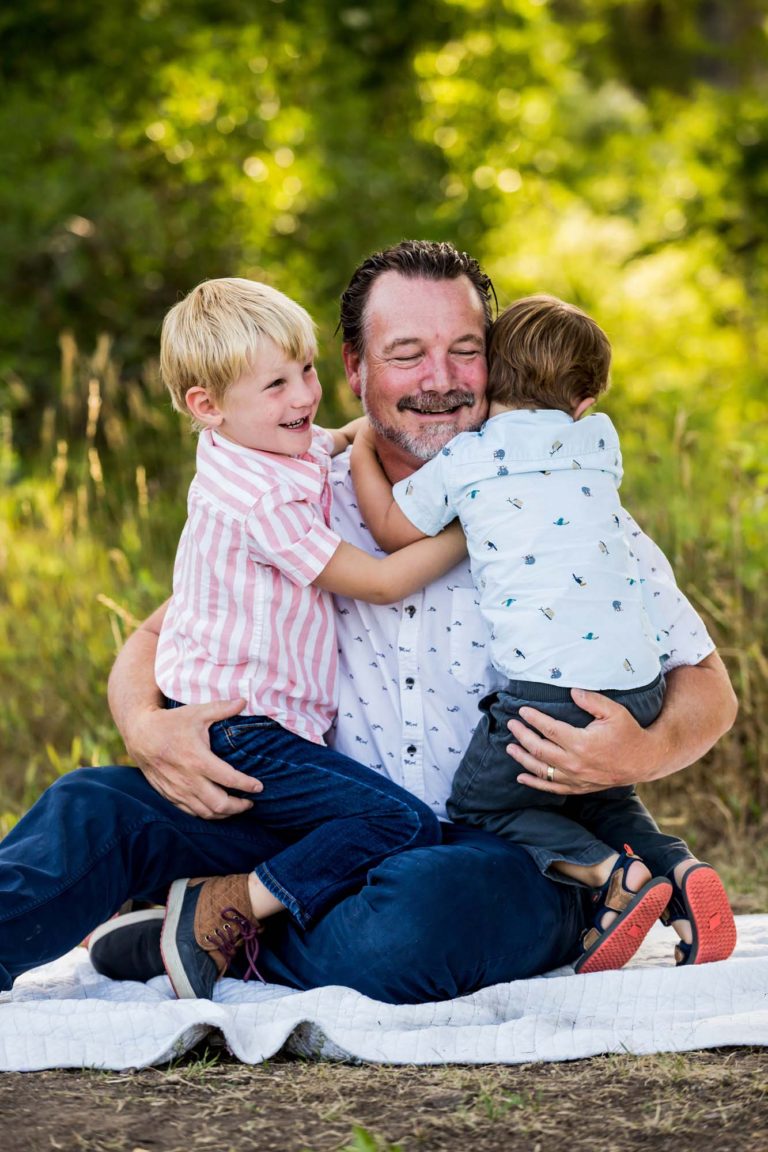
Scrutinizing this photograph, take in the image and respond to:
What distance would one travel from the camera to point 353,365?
11.2ft

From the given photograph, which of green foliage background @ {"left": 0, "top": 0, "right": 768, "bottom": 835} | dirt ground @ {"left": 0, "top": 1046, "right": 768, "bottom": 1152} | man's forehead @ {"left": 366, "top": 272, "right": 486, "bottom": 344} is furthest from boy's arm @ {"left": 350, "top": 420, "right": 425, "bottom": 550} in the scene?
green foliage background @ {"left": 0, "top": 0, "right": 768, "bottom": 835}

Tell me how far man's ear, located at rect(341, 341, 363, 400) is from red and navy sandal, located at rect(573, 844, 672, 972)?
1.23 meters

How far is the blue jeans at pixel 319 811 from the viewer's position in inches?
115

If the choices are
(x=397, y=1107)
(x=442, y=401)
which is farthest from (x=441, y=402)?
(x=397, y=1107)

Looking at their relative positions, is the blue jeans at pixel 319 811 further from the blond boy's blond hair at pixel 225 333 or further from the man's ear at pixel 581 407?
the man's ear at pixel 581 407

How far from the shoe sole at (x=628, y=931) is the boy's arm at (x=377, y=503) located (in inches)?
33.8

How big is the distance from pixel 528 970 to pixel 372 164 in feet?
21.2

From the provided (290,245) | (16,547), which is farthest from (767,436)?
(16,547)

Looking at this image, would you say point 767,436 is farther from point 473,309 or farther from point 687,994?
point 687,994

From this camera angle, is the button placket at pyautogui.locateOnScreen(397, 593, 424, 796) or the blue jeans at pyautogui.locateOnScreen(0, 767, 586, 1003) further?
the button placket at pyautogui.locateOnScreen(397, 593, 424, 796)

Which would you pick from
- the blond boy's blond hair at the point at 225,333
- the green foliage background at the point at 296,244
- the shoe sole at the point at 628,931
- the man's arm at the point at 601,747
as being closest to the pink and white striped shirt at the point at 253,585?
the blond boy's blond hair at the point at 225,333

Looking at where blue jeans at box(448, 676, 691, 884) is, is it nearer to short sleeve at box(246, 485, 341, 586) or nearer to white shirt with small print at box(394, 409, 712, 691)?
white shirt with small print at box(394, 409, 712, 691)

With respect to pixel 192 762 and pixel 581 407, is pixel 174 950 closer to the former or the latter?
pixel 192 762

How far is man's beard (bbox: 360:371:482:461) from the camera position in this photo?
314 cm
